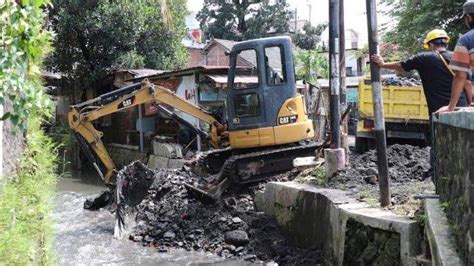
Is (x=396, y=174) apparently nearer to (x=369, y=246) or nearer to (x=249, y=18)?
(x=369, y=246)

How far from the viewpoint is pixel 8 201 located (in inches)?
159

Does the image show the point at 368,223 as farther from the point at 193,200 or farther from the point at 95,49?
the point at 95,49

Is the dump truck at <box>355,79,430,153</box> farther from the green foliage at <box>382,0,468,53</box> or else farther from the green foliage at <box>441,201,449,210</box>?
the green foliage at <box>441,201,449,210</box>

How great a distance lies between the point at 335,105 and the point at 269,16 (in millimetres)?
27230

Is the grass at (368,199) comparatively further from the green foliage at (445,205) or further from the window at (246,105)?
the window at (246,105)

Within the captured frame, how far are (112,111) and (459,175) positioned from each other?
8839mm

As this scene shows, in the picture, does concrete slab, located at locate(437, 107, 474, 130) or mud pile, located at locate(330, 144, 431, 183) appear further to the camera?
mud pile, located at locate(330, 144, 431, 183)

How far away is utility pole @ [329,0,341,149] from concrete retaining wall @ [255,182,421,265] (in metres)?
0.94

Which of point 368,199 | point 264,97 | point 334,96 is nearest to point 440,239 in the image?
point 368,199

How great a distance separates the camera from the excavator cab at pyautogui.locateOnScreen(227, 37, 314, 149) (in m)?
10.3

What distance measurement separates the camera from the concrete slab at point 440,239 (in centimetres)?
325

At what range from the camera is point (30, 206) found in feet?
15.3

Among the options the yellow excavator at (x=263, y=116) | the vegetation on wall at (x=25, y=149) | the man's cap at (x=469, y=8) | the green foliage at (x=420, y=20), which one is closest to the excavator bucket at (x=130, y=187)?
the yellow excavator at (x=263, y=116)

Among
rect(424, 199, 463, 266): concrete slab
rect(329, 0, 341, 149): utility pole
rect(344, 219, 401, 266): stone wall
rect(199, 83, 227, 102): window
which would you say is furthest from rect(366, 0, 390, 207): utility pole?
rect(199, 83, 227, 102): window
